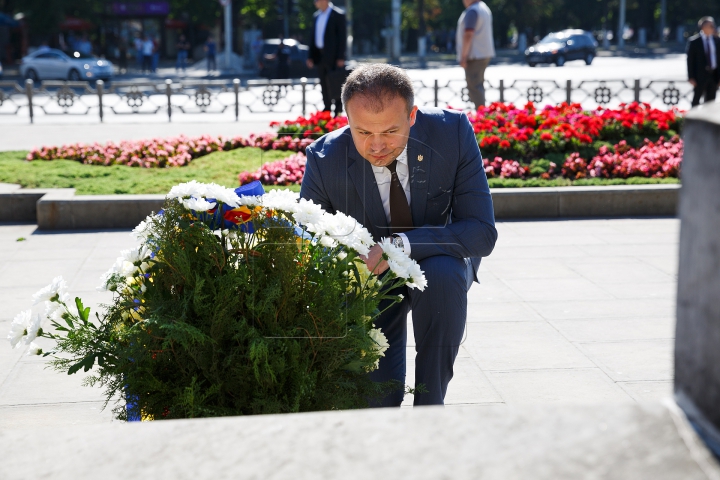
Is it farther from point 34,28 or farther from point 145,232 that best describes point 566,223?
point 34,28

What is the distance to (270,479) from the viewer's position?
1.17 metres

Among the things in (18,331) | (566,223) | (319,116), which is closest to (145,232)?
(18,331)

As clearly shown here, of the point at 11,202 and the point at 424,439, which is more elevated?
the point at 424,439

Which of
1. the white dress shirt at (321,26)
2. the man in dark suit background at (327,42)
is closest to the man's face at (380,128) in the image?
the man in dark suit background at (327,42)

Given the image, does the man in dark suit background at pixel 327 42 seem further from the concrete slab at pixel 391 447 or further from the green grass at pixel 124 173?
the concrete slab at pixel 391 447

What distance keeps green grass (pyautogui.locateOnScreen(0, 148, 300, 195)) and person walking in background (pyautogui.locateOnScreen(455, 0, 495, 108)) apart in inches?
132

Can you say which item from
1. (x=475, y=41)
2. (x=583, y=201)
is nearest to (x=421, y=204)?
(x=583, y=201)

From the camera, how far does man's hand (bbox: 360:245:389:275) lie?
9.03 feet

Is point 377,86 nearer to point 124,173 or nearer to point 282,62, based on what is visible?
point 124,173

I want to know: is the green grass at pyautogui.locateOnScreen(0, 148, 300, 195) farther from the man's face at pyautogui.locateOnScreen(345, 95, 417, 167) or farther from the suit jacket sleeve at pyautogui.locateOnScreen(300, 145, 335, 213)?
the man's face at pyautogui.locateOnScreen(345, 95, 417, 167)

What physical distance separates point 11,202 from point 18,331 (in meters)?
5.36

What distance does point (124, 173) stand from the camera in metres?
8.60

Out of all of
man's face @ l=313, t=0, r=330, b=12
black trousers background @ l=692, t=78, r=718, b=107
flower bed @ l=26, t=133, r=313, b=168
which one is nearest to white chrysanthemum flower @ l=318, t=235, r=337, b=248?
flower bed @ l=26, t=133, r=313, b=168

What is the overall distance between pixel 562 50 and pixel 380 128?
34075 mm
